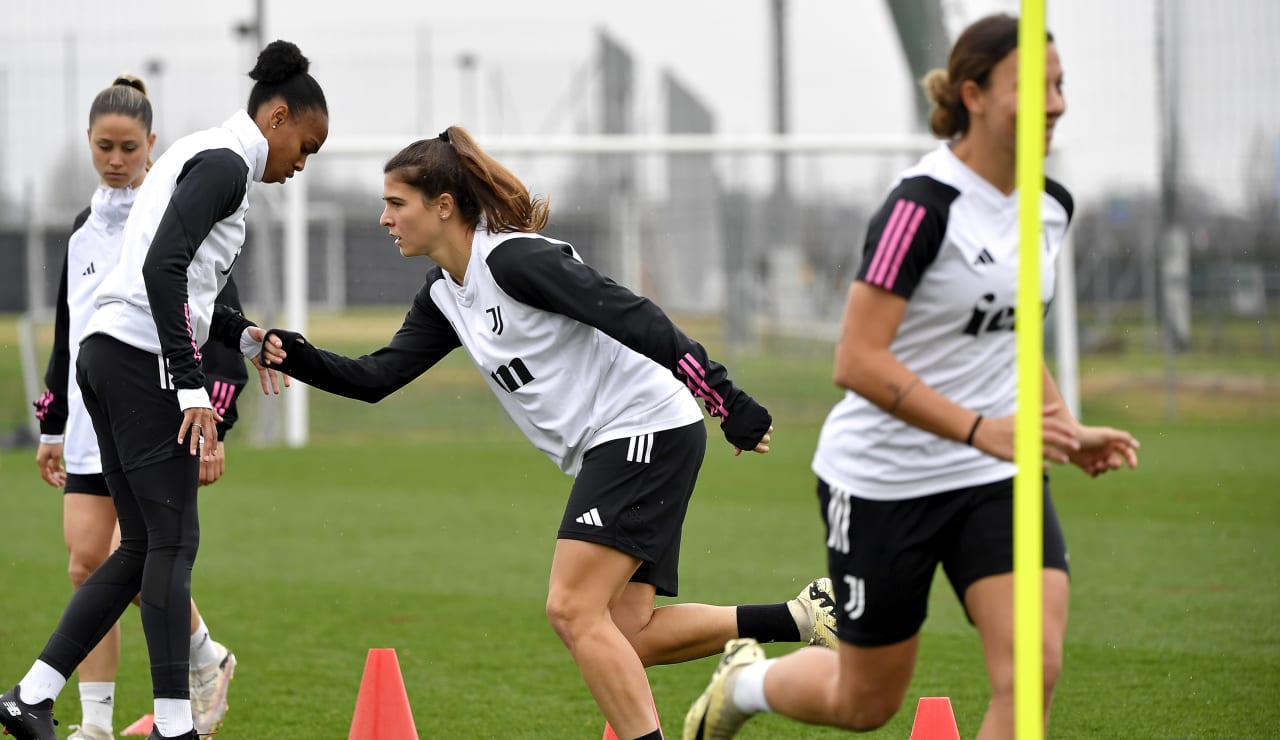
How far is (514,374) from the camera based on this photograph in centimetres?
427

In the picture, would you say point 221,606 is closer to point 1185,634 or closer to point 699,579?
point 699,579

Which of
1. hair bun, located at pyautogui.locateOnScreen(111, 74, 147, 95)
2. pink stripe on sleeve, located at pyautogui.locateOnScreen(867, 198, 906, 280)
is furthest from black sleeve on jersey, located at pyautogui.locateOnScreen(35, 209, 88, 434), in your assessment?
pink stripe on sleeve, located at pyautogui.locateOnScreen(867, 198, 906, 280)

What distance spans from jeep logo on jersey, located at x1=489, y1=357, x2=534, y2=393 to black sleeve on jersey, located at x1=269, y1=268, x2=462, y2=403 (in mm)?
456

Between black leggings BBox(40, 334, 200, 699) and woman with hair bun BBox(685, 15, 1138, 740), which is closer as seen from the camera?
woman with hair bun BBox(685, 15, 1138, 740)

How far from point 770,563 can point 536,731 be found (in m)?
4.00

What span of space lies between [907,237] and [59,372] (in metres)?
3.33

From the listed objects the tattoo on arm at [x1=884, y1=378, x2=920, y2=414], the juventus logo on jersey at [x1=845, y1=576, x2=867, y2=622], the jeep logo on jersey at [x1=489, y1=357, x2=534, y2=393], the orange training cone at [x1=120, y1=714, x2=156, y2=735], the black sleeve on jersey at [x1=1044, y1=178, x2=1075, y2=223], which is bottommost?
the orange training cone at [x1=120, y1=714, x2=156, y2=735]

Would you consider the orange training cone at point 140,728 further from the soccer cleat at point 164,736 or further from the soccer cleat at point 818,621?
the soccer cleat at point 818,621

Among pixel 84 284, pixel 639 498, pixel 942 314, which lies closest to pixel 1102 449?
pixel 942 314

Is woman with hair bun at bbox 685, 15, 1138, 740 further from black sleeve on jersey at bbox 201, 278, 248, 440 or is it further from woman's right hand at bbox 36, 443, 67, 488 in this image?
woman's right hand at bbox 36, 443, 67, 488

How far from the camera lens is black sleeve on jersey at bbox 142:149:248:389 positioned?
167 inches

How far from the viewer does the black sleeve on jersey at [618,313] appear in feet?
13.3

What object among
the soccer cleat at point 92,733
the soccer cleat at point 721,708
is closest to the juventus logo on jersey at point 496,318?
the soccer cleat at point 721,708

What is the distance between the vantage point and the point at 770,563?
359 inches
